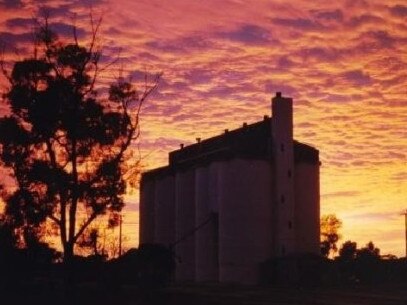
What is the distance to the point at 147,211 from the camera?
106 m

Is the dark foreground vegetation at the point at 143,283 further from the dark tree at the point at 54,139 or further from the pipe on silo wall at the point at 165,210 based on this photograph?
the pipe on silo wall at the point at 165,210

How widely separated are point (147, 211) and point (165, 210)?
27.1 feet

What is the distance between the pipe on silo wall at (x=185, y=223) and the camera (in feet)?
286

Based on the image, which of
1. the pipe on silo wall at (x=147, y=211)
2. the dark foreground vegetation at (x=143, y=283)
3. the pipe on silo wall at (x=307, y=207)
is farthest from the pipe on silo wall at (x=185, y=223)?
the dark foreground vegetation at (x=143, y=283)

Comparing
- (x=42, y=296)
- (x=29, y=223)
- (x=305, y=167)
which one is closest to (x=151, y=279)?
(x=42, y=296)

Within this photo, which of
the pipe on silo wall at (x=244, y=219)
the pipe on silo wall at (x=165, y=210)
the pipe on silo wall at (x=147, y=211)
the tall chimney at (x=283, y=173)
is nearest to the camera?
the pipe on silo wall at (x=244, y=219)

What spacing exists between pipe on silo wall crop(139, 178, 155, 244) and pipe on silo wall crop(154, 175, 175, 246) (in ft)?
12.0

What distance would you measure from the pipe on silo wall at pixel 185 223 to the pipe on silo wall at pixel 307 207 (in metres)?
14.1

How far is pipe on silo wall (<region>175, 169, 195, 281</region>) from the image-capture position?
3435 inches

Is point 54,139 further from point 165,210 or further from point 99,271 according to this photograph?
point 165,210

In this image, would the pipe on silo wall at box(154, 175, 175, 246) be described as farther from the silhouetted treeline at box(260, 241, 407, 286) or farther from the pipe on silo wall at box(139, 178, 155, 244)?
the silhouetted treeline at box(260, 241, 407, 286)

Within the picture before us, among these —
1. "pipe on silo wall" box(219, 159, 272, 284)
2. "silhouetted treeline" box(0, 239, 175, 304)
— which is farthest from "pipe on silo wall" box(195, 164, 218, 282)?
"silhouetted treeline" box(0, 239, 175, 304)

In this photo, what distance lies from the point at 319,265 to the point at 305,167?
14439 mm

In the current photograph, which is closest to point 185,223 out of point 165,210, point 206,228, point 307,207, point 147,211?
point 206,228
